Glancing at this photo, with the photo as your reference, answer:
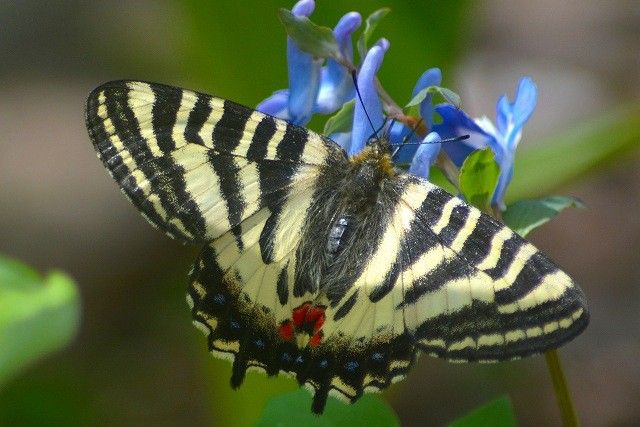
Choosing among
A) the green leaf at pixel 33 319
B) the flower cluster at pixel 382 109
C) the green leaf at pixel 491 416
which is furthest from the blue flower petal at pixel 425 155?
the green leaf at pixel 33 319

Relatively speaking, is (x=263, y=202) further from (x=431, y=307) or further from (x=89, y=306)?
(x=89, y=306)

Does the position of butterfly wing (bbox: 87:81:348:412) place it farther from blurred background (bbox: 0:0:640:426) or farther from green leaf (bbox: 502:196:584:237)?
blurred background (bbox: 0:0:640:426)

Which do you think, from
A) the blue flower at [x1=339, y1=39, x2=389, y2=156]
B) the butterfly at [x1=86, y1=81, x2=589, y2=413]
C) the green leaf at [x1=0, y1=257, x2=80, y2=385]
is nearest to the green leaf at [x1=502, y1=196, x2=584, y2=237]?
the butterfly at [x1=86, y1=81, x2=589, y2=413]

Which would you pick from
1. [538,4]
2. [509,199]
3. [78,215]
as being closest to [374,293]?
[509,199]

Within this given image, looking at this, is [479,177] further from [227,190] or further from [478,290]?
[227,190]

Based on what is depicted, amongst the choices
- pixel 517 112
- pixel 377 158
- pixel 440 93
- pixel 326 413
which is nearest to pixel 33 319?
pixel 326 413

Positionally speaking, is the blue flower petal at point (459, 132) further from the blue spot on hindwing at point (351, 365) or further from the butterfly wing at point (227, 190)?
the blue spot on hindwing at point (351, 365)
